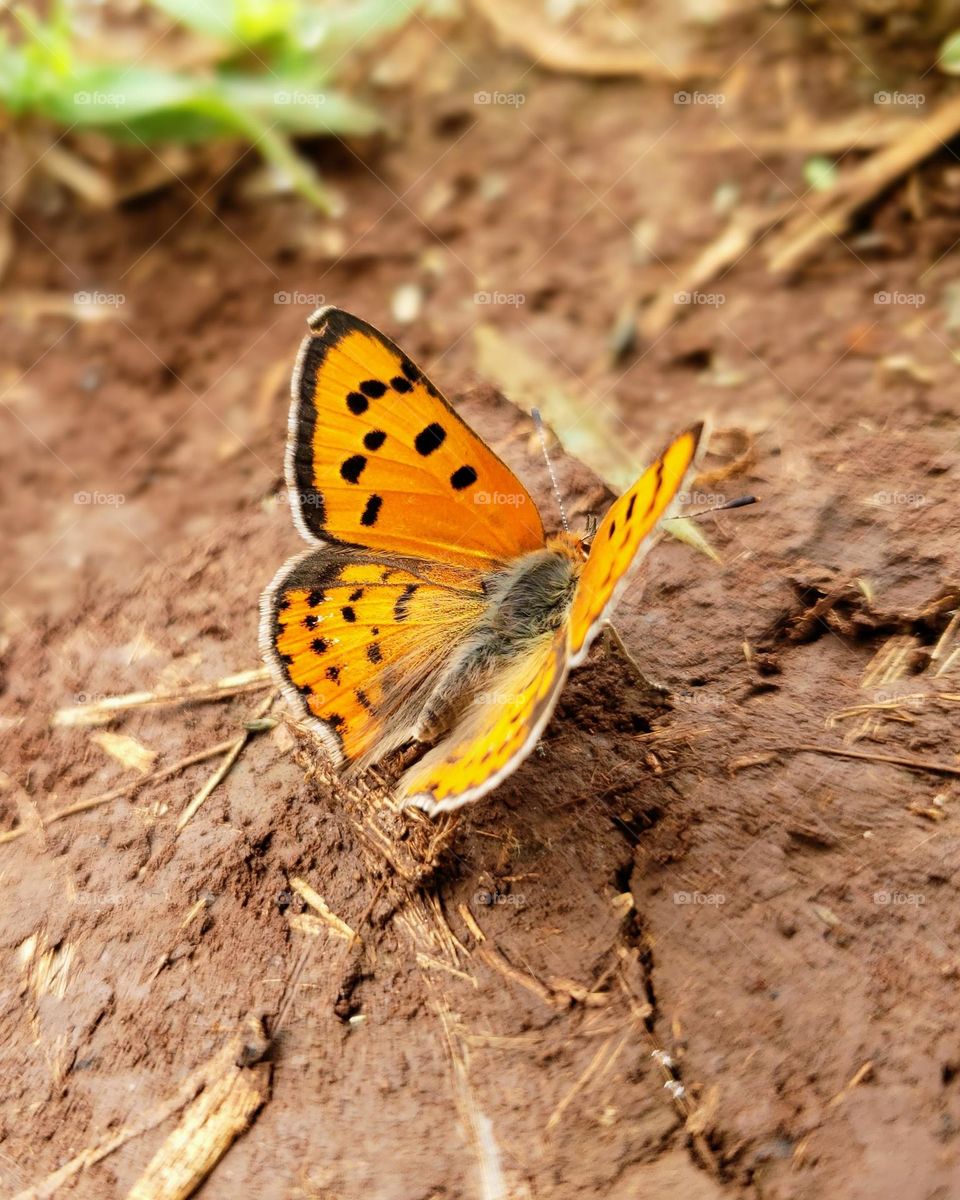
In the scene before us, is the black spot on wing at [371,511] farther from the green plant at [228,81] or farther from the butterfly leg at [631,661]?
the green plant at [228,81]

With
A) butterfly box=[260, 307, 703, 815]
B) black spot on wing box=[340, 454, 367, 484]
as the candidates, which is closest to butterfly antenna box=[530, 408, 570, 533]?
butterfly box=[260, 307, 703, 815]

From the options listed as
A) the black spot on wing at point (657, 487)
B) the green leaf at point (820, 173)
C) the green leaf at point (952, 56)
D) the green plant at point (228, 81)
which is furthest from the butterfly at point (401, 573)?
the green plant at point (228, 81)

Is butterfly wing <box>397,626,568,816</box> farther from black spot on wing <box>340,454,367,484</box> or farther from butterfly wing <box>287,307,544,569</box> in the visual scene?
black spot on wing <box>340,454,367,484</box>

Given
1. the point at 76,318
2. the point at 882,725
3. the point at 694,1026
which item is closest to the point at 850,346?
the point at 882,725

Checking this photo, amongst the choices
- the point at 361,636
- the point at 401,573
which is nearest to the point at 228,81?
the point at 401,573

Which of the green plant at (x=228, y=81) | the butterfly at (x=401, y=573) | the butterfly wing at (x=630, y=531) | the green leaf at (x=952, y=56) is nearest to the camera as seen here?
the butterfly wing at (x=630, y=531)

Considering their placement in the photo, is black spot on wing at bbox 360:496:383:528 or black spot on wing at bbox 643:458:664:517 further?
black spot on wing at bbox 360:496:383:528
